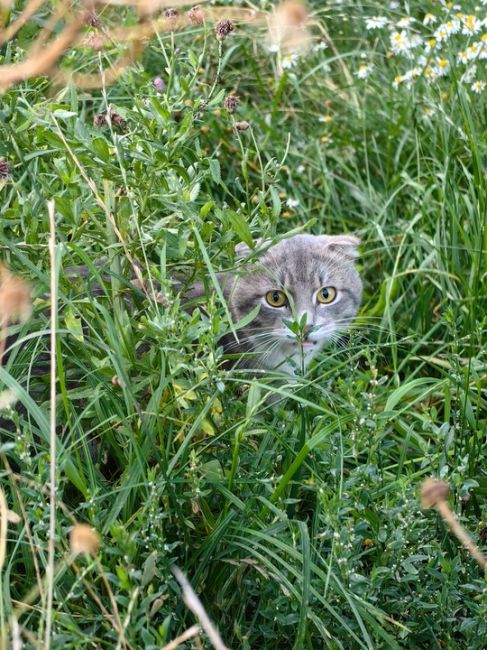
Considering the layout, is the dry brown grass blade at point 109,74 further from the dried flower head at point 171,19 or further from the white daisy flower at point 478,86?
the white daisy flower at point 478,86

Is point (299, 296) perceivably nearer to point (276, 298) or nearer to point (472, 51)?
point (276, 298)

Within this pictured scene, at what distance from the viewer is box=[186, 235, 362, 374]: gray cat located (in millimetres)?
3707

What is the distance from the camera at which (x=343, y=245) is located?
396cm

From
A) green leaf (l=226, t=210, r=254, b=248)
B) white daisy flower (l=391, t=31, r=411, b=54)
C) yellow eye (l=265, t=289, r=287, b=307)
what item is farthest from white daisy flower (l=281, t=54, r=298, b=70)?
green leaf (l=226, t=210, r=254, b=248)

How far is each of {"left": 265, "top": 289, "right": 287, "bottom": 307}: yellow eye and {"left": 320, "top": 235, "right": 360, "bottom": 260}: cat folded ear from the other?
1.04 ft

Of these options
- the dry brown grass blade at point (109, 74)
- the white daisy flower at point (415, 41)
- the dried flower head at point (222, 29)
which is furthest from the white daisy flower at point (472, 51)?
the dried flower head at point (222, 29)

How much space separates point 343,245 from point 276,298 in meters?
0.38

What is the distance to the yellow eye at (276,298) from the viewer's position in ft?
12.4

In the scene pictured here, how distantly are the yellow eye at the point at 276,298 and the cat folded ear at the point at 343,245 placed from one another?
1.04 feet

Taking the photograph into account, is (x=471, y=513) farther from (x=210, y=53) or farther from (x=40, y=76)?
(x=210, y=53)

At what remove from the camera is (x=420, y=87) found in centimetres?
488

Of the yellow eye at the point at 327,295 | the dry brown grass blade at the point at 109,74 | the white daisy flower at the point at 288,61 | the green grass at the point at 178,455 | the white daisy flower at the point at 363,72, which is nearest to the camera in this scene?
the green grass at the point at 178,455

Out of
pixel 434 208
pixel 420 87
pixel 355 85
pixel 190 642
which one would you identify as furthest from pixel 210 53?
pixel 190 642

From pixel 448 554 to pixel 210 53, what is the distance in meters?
3.35
